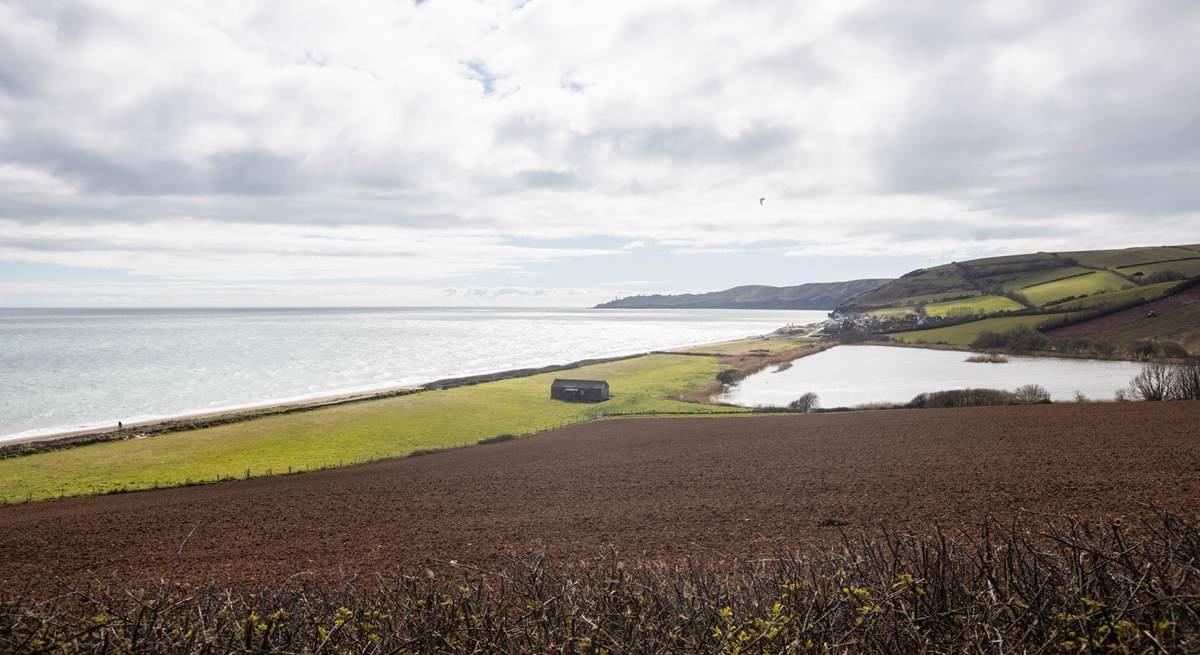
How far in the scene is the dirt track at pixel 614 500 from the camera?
53.9ft

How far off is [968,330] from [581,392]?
240 ft

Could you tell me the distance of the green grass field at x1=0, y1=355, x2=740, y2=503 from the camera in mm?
29547

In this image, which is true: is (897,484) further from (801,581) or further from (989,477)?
(801,581)

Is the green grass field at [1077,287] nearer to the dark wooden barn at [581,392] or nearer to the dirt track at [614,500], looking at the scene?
the dark wooden barn at [581,392]

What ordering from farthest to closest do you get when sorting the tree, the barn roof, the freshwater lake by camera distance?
the barn roof, the freshwater lake, the tree

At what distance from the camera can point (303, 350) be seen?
372 feet

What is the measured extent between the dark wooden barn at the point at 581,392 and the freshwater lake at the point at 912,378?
37.0 ft

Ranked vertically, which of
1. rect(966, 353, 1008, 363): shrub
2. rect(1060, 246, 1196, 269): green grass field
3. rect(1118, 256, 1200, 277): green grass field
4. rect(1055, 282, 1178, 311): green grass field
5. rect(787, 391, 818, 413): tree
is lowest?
rect(966, 353, 1008, 363): shrub

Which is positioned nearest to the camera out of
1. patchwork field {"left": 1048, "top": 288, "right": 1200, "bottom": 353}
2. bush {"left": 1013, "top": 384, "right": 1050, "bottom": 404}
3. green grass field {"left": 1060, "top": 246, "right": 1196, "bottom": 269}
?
bush {"left": 1013, "top": 384, "right": 1050, "bottom": 404}

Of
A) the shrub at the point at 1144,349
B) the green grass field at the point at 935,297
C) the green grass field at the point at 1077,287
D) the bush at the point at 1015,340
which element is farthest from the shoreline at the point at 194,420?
the green grass field at the point at 935,297

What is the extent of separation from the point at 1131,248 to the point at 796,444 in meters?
172

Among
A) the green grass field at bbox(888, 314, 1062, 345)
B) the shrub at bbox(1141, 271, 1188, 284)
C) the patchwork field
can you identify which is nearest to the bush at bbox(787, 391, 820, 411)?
the patchwork field

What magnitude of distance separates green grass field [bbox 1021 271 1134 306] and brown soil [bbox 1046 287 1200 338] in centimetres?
2101

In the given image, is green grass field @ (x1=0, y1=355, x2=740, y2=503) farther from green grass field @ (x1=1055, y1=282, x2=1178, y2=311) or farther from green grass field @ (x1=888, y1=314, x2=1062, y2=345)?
green grass field @ (x1=1055, y1=282, x2=1178, y2=311)
